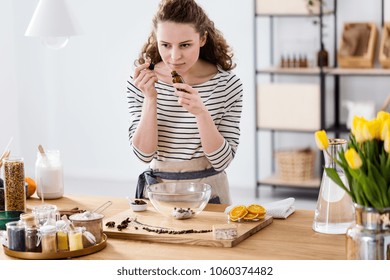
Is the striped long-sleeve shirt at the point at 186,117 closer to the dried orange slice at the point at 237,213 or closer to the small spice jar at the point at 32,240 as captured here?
the dried orange slice at the point at 237,213

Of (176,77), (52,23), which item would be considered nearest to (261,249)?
(176,77)

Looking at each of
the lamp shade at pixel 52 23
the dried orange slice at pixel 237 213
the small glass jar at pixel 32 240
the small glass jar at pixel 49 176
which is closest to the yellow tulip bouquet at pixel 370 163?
the dried orange slice at pixel 237 213

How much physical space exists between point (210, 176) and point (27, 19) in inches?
167

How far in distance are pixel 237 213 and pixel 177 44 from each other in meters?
0.65

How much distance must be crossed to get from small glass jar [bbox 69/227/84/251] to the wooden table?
4cm

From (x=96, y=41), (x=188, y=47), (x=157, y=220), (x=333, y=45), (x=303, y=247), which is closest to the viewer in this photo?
(x=303, y=247)

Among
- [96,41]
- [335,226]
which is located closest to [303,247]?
[335,226]

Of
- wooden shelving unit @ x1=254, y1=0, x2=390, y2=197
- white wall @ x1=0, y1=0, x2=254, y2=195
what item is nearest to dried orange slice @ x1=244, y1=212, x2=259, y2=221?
wooden shelving unit @ x1=254, y1=0, x2=390, y2=197

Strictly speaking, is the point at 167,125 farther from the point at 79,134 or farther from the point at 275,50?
the point at 79,134

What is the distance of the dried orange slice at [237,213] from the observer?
2576 mm

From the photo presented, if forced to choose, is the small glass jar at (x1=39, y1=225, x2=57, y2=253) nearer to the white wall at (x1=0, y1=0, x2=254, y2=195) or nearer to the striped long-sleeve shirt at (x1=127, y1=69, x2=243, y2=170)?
the striped long-sleeve shirt at (x1=127, y1=69, x2=243, y2=170)

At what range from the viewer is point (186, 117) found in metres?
3.02

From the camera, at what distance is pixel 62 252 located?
2273 millimetres

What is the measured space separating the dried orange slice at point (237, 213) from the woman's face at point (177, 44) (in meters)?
0.56
